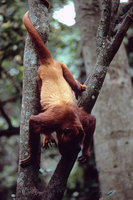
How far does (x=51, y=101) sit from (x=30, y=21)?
105 centimetres

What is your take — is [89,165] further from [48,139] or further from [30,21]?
[30,21]

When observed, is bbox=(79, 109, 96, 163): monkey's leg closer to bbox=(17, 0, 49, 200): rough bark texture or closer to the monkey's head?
the monkey's head

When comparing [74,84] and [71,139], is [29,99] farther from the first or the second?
[74,84]

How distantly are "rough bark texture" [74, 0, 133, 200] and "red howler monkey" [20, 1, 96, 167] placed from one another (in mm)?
1468

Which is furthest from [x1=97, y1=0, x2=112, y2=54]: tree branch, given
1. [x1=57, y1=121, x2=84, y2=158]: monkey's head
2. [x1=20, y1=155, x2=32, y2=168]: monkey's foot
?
[x1=20, y1=155, x2=32, y2=168]: monkey's foot

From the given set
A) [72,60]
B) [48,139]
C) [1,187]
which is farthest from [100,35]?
[1,187]

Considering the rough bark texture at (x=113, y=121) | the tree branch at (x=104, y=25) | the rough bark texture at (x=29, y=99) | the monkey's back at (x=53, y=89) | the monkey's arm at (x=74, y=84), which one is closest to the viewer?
the rough bark texture at (x=29, y=99)

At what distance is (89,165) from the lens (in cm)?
620

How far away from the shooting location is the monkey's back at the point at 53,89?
2.96 metres

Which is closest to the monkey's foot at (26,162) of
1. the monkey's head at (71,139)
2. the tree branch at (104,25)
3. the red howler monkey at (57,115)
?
the red howler monkey at (57,115)

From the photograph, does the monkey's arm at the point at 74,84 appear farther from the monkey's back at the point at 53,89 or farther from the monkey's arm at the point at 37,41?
the monkey's arm at the point at 37,41

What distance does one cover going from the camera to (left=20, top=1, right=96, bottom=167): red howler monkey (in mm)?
2632

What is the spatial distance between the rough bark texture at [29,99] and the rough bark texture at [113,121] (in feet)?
6.81

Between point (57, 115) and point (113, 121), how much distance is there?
1.98 meters
